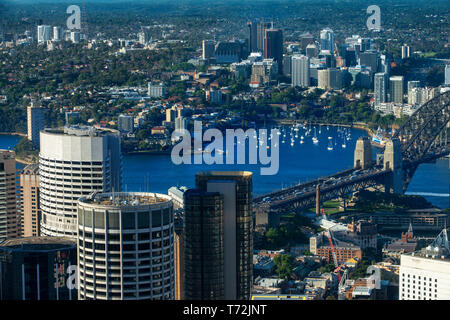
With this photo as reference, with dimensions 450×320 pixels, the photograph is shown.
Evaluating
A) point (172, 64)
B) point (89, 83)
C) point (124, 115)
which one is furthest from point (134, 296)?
point (172, 64)

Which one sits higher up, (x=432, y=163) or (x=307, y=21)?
(x=307, y=21)

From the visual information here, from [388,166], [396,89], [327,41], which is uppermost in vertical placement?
[327,41]

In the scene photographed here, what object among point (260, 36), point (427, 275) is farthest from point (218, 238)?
point (260, 36)

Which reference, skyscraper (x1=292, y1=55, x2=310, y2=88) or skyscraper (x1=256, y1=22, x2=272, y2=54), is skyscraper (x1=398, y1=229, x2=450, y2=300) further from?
skyscraper (x1=256, y1=22, x2=272, y2=54)

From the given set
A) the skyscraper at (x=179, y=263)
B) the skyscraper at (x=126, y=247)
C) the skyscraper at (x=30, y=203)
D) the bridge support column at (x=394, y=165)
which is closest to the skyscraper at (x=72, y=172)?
the skyscraper at (x=30, y=203)

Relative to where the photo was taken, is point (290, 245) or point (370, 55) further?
point (370, 55)

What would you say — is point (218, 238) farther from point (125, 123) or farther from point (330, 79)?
point (330, 79)

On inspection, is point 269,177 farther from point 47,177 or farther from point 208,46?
point 208,46
